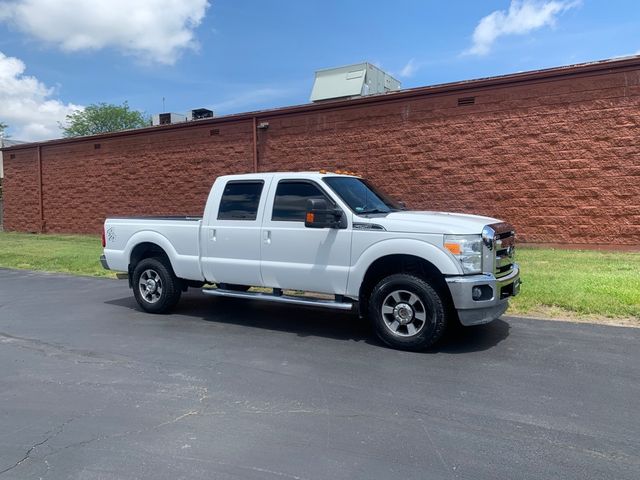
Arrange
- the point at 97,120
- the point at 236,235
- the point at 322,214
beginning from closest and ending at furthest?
Result: the point at 322,214, the point at 236,235, the point at 97,120

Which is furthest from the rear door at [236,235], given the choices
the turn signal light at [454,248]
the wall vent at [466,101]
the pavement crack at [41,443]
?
the wall vent at [466,101]

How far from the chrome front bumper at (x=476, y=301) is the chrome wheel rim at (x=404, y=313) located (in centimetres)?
40

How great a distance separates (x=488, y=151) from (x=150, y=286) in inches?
362

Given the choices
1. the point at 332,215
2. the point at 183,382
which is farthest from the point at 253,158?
the point at 183,382

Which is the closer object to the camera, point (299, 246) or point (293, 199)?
point (299, 246)

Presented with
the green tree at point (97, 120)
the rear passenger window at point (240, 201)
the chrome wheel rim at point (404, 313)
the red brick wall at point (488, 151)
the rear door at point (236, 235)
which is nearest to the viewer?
the chrome wheel rim at point (404, 313)

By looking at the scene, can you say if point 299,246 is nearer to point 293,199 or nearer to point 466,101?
point 293,199

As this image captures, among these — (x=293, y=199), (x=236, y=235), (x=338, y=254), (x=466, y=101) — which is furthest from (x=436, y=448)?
(x=466, y=101)

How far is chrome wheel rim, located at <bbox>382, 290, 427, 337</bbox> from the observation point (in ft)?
19.4

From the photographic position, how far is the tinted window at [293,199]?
6.81 meters

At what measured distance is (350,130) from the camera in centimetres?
1563

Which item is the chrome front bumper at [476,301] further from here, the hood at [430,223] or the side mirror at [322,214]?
the side mirror at [322,214]

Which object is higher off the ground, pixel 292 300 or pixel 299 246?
pixel 299 246

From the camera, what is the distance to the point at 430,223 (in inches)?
233
